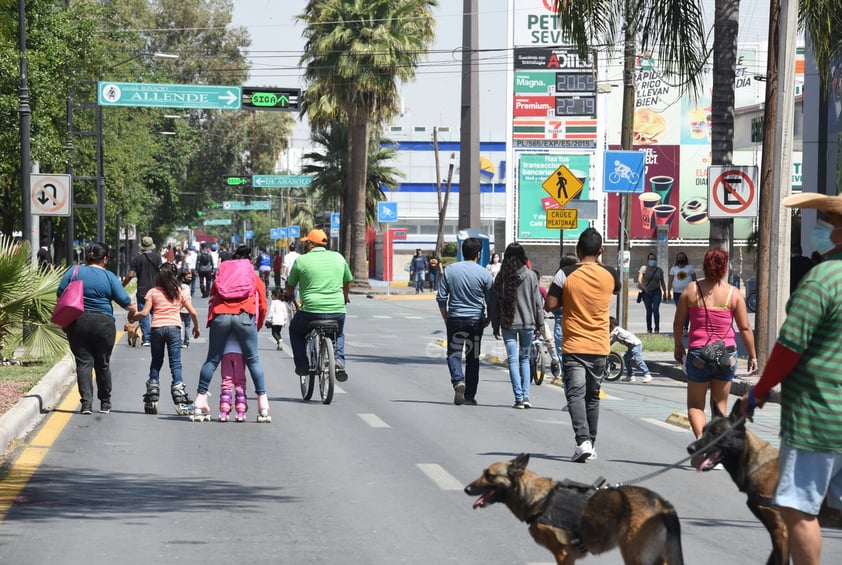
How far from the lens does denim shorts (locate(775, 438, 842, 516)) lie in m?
5.33

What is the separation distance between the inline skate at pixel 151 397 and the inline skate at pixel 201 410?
71cm

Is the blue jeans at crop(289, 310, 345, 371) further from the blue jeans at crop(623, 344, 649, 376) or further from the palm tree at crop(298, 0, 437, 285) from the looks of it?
the palm tree at crop(298, 0, 437, 285)

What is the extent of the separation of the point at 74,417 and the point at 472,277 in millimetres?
4533

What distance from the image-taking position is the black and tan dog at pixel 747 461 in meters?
6.08

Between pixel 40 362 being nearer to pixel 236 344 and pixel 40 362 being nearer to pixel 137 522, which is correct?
pixel 236 344

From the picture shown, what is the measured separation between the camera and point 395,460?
1079 cm

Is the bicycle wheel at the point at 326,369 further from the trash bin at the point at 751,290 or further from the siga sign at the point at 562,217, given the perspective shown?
the trash bin at the point at 751,290

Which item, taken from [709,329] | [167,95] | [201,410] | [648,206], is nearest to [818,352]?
[709,329]

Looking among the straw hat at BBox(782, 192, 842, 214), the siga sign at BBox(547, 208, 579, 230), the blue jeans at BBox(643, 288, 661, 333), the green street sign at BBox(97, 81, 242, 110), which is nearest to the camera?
the straw hat at BBox(782, 192, 842, 214)

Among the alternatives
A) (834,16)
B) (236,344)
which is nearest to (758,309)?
(834,16)

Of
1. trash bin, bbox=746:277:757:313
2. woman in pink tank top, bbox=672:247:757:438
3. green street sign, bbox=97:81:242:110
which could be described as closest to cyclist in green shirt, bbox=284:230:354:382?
woman in pink tank top, bbox=672:247:757:438

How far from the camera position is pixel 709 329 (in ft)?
33.1

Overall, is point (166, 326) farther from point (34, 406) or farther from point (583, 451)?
point (583, 451)

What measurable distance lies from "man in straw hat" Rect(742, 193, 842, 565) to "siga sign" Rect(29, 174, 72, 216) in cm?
2032
